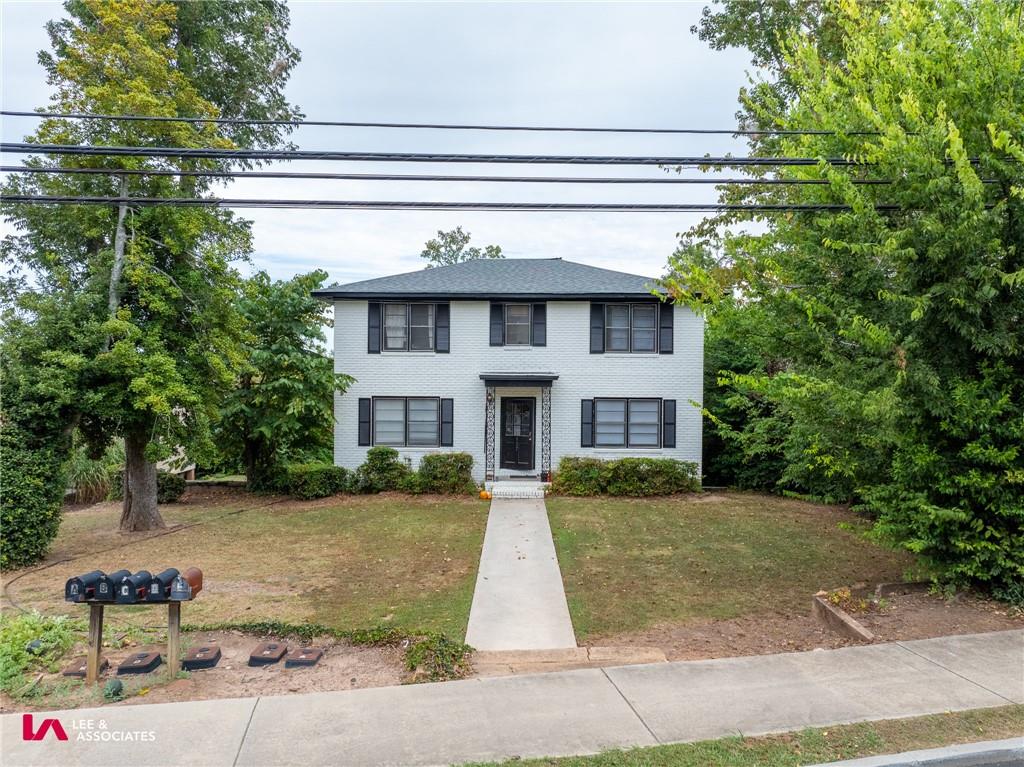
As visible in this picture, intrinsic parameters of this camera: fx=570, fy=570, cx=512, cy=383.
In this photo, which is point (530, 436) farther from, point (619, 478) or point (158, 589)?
point (158, 589)

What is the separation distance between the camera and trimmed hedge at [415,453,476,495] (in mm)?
15281

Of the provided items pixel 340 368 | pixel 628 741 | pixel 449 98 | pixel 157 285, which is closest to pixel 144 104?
pixel 157 285

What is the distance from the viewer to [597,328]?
634 inches

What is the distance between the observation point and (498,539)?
10734 mm

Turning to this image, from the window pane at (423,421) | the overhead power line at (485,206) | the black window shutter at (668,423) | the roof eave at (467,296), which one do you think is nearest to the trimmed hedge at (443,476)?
the window pane at (423,421)

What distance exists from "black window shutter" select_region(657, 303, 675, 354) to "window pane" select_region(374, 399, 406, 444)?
748cm

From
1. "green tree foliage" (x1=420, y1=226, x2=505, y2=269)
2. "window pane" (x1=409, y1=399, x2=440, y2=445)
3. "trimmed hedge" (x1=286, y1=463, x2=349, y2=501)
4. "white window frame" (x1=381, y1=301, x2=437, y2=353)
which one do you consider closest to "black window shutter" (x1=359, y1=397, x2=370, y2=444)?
A: "trimmed hedge" (x1=286, y1=463, x2=349, y2=501)

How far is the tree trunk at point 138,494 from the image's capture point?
38.2 feet

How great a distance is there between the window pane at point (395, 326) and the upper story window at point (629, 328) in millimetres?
5755

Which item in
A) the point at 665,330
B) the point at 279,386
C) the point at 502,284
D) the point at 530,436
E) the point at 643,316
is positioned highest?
the point at 502,284

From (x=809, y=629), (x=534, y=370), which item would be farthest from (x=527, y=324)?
(x=809, y=629)

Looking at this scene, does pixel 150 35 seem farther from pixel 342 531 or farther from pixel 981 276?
pixel 981 276

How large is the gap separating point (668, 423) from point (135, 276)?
12970 mm

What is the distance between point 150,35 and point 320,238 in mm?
12116
